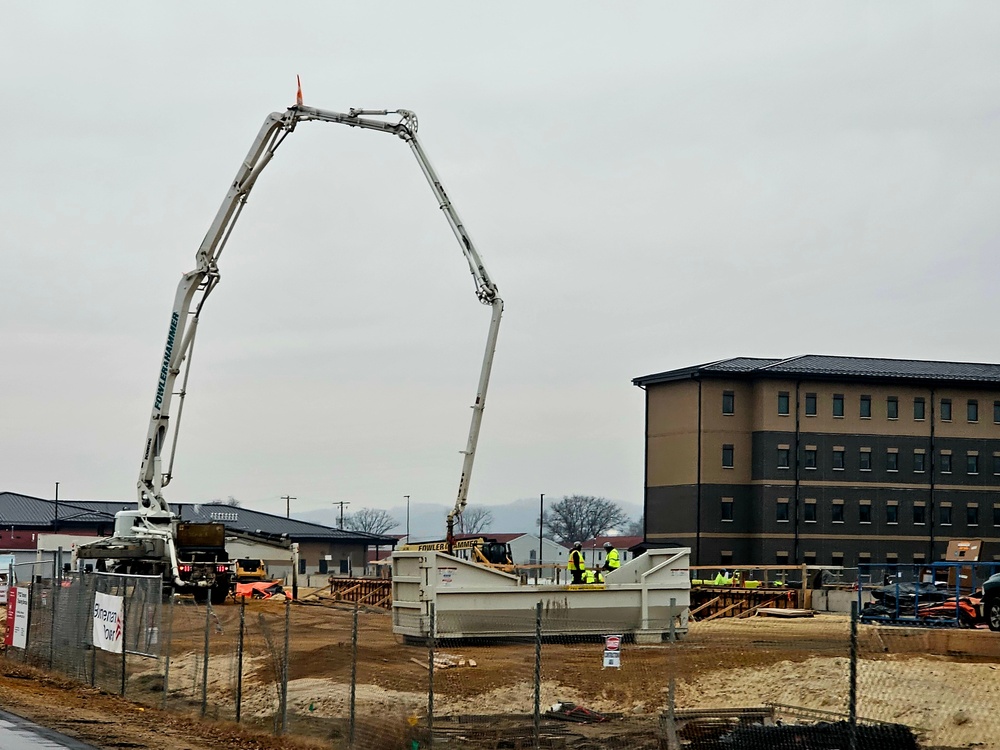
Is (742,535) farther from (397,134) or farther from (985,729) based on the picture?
(985,729)

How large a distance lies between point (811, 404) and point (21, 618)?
6789 centimetres

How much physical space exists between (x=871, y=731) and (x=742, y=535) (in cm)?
7542

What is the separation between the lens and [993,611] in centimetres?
2434

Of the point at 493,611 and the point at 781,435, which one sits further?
the point at 781,435

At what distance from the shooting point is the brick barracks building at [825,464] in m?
86.8

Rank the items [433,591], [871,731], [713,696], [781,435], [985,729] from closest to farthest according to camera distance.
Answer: [871,731], [985,729], [713,696], [433,591], [781,435]

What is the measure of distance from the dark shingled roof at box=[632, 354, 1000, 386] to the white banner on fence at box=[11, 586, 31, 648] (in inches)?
2474

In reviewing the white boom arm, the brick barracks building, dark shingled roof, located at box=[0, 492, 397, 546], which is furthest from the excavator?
dark shingled roof, located at box=[0, 492, 397, 546]

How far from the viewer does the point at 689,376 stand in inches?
3452

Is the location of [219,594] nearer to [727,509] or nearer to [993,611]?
[993,611]

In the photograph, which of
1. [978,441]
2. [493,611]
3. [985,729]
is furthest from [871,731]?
[978,441]

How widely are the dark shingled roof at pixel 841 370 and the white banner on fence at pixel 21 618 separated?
6284cm

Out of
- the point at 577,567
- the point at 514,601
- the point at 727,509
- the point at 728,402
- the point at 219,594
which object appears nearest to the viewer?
the point at 514,601

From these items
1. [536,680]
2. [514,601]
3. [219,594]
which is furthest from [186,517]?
[536,680]
